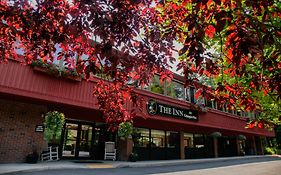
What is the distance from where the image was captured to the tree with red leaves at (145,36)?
228 centimetres

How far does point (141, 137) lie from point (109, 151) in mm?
2772

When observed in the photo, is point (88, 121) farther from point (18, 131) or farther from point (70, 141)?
point (18, 131)

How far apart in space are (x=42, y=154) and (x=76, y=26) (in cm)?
1124

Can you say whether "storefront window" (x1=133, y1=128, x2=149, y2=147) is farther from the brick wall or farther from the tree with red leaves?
the tree with red leaves

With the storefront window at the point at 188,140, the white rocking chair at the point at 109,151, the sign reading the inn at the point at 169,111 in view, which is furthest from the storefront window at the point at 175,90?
A: the white rocking chair at the point at 109,151

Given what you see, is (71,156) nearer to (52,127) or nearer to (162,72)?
(52,127)

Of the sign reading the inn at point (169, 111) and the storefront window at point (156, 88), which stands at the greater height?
the storefront window at point (156, 88)

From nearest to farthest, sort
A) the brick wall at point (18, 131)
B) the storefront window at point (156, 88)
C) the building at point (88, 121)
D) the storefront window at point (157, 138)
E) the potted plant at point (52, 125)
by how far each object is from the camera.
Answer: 1. the potted plant at point (52, 125)
2. the building at point (88, 121)
3. the brick wall at point (18, 131)
4. the storefront window at point (156, 88)
5. the storefront window at point (157, 138)

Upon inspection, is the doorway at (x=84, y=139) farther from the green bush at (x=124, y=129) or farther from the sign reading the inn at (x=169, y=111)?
the sign reading the inn at (x=169, y=111)

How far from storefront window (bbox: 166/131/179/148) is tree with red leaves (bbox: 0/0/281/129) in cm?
1541

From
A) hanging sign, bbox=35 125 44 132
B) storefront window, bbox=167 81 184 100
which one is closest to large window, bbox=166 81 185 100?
storefront window, bbox=167 81 184 100

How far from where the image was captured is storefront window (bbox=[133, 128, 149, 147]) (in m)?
17.1

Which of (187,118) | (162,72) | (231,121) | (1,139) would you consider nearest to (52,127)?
(1,139)

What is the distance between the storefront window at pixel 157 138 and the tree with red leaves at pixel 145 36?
14.0m
